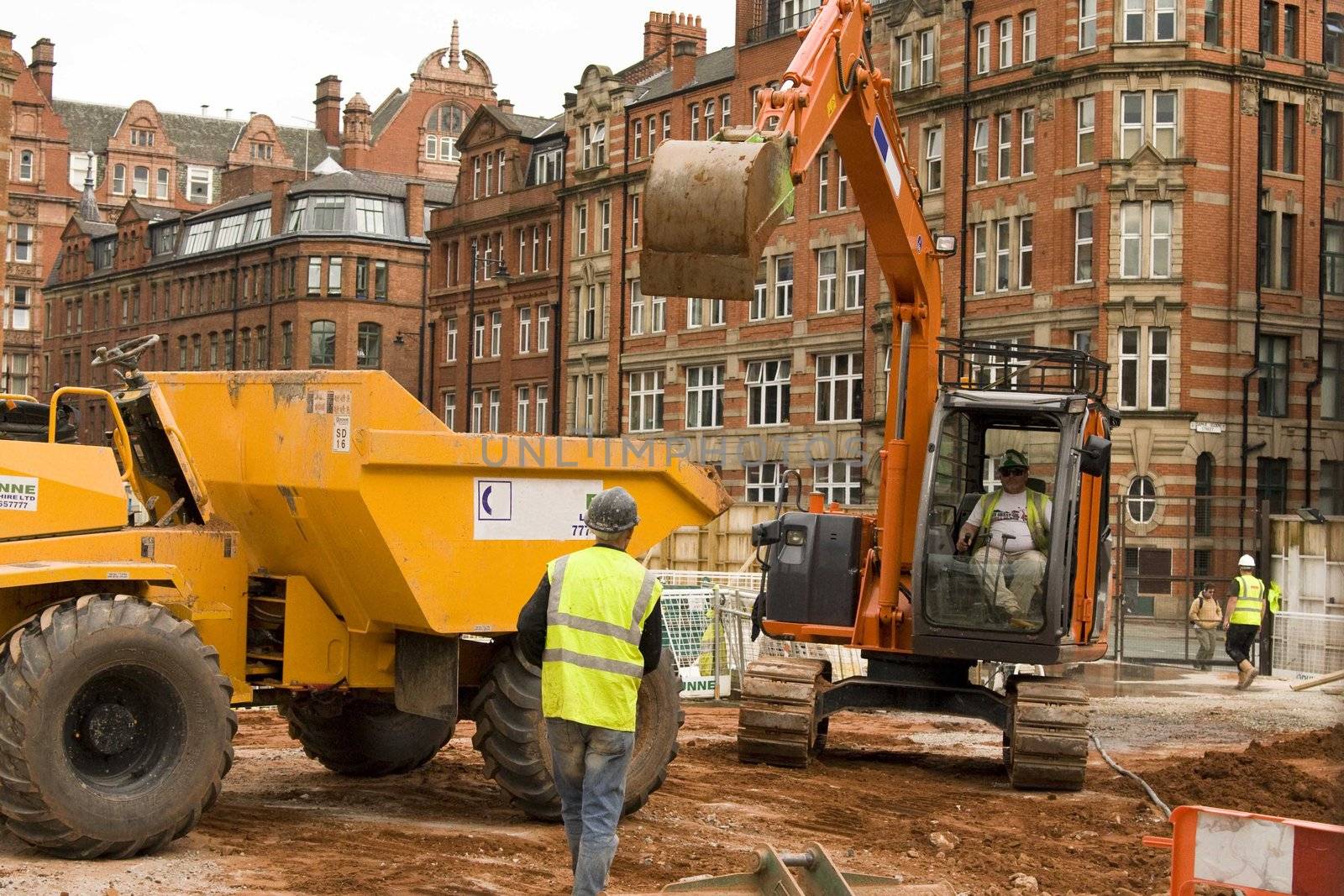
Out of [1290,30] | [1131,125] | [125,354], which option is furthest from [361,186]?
[125,354]

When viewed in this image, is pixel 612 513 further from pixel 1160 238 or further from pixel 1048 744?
pixel 1160 238

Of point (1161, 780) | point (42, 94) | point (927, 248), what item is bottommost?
point (1161, 780)

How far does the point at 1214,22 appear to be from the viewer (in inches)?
1724

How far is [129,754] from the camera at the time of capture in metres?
9.59

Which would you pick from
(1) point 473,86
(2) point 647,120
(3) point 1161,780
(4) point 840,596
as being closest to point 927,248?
(4) point 840,596

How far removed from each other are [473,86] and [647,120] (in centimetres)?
4439

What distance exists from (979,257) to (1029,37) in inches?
219

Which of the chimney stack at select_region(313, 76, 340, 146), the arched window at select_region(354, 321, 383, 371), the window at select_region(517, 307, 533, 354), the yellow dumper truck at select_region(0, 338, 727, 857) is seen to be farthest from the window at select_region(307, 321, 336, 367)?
the yellow dumper truck at select_region(0, 338, 727, 857)

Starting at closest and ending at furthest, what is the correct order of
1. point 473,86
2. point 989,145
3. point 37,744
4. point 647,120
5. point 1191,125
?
point 37,744 < point 1191,125 < point 989,145 < point 647,120 < point 473,86

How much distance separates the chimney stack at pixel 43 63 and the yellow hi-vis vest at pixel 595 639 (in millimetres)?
105292

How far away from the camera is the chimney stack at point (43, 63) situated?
10531 centimetres

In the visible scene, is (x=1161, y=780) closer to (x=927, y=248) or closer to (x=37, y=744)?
(x=927, y=248)

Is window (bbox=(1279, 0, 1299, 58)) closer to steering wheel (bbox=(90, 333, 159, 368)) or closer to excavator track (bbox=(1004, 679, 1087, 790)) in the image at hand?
excavator track (bbox=(1004, 679, 1087, 790))

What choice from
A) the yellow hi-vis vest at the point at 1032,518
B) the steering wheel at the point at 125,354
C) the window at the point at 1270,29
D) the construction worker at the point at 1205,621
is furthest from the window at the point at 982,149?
the steering wheel at the point at 125,354
